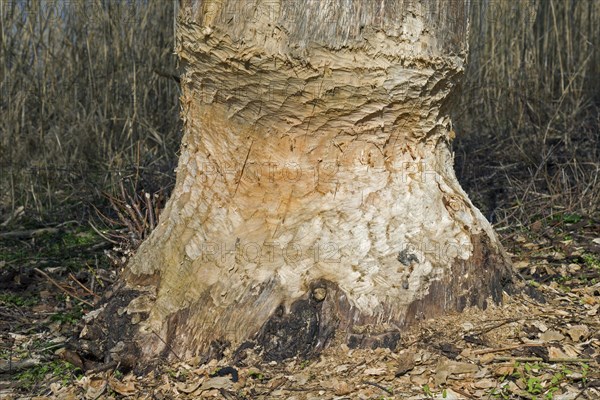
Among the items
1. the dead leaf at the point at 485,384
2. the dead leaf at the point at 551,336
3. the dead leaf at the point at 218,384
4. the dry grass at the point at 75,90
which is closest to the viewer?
the dead leaf at the point at 485,384

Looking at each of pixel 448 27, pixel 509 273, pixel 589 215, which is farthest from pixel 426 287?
pixel 589 215

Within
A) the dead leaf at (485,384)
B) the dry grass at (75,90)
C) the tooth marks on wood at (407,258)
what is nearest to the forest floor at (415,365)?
the dead leaf at (485,384)

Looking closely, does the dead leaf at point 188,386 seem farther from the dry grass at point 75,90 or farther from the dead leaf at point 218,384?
the dry grass at point 75,90

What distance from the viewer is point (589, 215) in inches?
153

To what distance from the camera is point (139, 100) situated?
5668mm

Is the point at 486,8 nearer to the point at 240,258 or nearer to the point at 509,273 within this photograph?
the point at 509,273

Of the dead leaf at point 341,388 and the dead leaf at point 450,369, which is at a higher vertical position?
the dead leaf at point 450,369

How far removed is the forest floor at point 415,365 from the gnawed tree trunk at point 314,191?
0.24ft

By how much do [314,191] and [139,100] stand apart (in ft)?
11.3

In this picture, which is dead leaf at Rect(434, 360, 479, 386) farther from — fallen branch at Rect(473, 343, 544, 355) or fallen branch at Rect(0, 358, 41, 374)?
fallen branch at Rect(0, 358, 41, 374)

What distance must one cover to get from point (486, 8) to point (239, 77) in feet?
13.4

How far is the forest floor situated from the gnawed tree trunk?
0.07 meters

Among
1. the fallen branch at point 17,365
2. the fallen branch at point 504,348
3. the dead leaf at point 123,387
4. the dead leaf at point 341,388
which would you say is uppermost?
the fallen branch at point 504,348

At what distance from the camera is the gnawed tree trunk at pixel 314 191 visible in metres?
2.33
